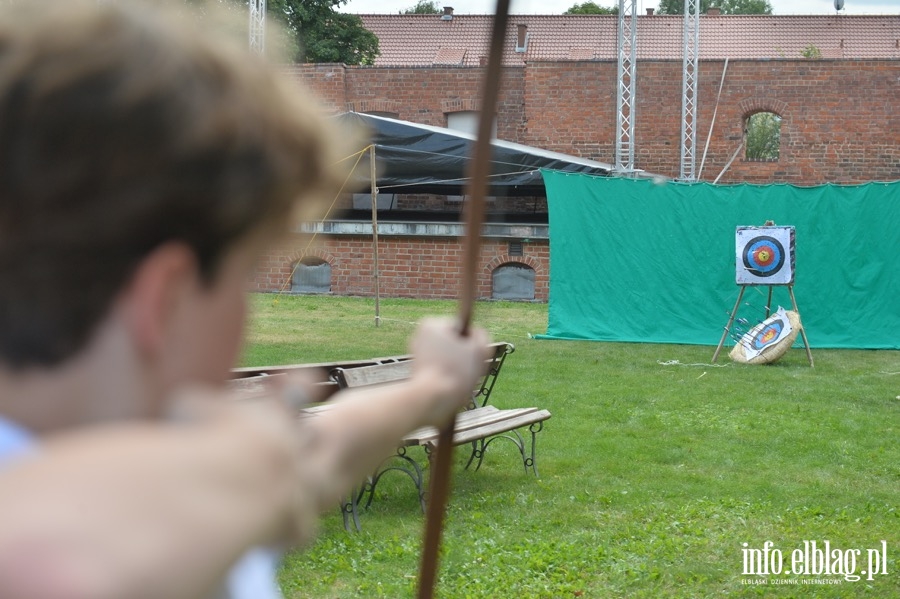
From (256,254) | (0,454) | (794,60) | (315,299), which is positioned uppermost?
(794,60)

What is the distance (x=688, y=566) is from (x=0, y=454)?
433 cm

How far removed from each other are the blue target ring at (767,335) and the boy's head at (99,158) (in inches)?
437

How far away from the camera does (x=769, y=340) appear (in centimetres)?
1118

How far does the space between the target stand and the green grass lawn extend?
190cm

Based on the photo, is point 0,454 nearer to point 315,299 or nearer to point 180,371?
point 180,371

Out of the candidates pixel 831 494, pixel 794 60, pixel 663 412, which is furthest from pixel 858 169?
pixel 831 494

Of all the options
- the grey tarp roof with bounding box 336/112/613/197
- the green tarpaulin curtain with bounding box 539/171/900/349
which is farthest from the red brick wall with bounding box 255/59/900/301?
the green tarpaulin curtain with bounding box 539/171/900/349

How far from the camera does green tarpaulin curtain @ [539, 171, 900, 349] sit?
13.1 metres

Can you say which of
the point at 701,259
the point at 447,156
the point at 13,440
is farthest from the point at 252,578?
the point at 447,156

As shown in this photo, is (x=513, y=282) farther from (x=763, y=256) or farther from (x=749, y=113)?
(x=749, y=113)

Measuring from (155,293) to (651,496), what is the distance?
5.36m

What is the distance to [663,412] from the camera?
8.11 m

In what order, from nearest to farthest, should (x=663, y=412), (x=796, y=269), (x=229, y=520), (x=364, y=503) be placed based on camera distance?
→ (x=229, y=520), (x=364, y=503), (x=663, y=412), (x=796, y=269)

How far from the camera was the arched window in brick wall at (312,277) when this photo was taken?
18734mm
